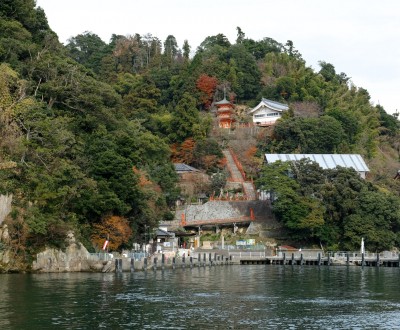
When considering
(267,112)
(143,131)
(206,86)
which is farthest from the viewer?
(206,86)

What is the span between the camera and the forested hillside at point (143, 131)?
139ft

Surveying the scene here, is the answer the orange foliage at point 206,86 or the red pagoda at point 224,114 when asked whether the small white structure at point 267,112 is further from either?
the orange foliage at point 206,86

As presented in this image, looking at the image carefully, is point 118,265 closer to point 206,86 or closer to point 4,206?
point 4,206

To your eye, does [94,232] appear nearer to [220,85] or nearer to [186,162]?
[186,162]

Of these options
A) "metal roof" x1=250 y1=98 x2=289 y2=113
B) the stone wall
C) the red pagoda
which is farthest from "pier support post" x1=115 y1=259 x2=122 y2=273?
"metal roof" x1=250 y1=98 x2=289 y2=113

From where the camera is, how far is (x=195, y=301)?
29.2m

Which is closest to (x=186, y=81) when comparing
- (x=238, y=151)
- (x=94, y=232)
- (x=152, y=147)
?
(x=238, y=151)

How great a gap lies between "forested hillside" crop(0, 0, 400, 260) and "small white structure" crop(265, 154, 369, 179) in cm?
305

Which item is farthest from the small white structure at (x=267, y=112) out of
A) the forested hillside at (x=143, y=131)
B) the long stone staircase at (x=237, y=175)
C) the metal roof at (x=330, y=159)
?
the metal roof at (x=330, y=159)

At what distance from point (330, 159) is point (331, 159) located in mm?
135

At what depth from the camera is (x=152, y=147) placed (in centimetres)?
6300

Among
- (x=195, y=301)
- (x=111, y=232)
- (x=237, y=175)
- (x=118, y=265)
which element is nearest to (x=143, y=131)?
(x=237, y=175)

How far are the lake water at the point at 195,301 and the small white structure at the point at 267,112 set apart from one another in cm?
3984

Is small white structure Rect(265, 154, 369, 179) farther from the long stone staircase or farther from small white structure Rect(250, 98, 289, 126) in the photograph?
small white structure Rect(250, 98, 289, 126)
